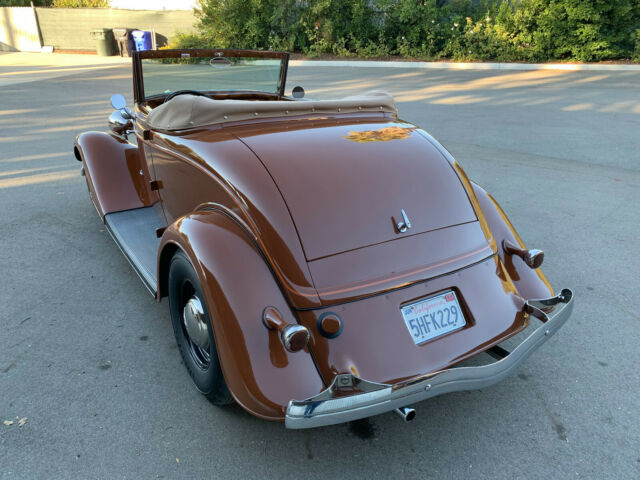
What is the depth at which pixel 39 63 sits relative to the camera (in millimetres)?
17141

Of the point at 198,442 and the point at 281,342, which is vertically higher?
the point at 281,342

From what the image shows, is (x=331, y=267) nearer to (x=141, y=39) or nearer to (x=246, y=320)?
(x=246, y=320)

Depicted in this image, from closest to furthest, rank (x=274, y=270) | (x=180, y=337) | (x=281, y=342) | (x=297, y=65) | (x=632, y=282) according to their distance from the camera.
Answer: (x=281, y=342)
(x=274, y=270)
(x=180, y=337)
(x=632, y=282)
(x=297, y=65)

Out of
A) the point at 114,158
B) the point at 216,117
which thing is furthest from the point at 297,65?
the point at 216,117

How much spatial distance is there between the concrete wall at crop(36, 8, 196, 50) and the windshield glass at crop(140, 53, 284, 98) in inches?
727

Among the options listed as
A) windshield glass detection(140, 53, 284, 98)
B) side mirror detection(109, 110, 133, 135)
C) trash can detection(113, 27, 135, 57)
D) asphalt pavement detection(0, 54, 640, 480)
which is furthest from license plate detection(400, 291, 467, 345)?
trash can detection(113, 27, 135, 57)

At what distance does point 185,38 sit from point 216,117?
18.0 meters

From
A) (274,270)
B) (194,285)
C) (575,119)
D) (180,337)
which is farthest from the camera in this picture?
(575,119)

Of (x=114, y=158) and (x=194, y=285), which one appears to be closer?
(x=194, y=285)

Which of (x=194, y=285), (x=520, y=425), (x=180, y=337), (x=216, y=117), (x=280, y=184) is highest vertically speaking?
(x=216, y=117)

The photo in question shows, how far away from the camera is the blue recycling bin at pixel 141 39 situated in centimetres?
1909

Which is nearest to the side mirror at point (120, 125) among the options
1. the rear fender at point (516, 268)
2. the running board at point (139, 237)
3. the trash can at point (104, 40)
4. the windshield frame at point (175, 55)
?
the windshield frame at point (175, 55)

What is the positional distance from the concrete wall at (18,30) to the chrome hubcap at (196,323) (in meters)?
24.4

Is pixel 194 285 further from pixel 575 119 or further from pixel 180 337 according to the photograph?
pixel 575 119
